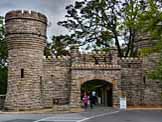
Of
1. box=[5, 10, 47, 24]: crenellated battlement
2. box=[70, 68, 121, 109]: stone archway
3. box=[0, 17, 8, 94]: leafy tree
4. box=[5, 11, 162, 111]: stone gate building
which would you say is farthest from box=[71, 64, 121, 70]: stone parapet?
box=[0, 17, 8, 94]: leafy tree

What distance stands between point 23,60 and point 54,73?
2991 millimetres

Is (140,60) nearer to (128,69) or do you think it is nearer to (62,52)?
(128,69)

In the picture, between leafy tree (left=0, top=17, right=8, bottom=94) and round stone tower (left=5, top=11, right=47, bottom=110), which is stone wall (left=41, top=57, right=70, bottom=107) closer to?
round stone tower (left=5, top=11, right=47, bottom=110)

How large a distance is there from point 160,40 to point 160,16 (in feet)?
5.80

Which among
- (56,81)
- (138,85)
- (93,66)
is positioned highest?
(93,66)

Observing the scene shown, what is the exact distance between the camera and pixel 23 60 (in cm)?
2706

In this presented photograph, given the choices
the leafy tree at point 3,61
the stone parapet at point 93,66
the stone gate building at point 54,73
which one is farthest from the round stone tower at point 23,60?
the leafy tree at point 3,61

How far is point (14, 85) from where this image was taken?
26.8 meters

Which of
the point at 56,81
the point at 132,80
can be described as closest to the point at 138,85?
the point at 132,80

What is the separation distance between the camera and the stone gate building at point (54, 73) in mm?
26906

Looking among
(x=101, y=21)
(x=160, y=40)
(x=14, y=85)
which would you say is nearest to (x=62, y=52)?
(x=101, y=21)

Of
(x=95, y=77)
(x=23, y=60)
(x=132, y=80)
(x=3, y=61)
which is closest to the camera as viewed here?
(x=23, y=60)

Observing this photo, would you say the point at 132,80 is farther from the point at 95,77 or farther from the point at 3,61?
the point at 3,61

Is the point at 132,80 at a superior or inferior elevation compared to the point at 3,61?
inferior
